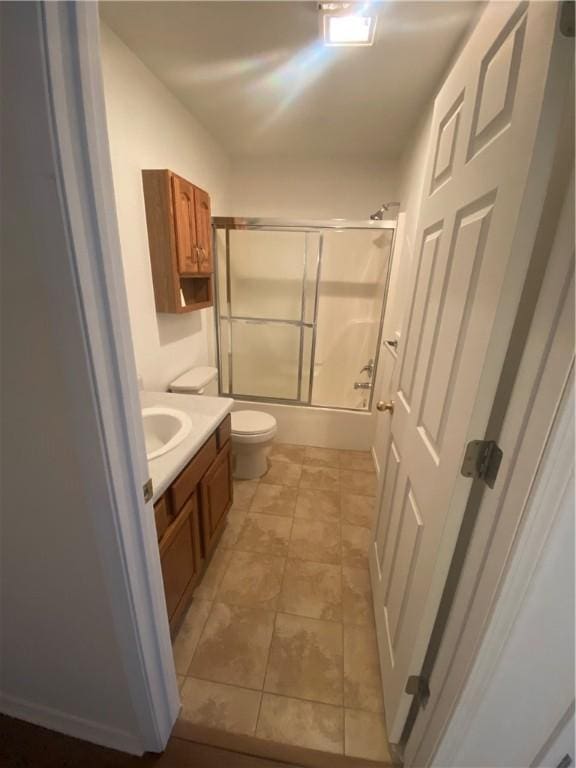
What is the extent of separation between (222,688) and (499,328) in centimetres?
153

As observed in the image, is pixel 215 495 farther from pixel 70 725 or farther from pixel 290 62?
pixel 290 62

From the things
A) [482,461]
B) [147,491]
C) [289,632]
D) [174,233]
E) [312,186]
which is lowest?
[289,632]

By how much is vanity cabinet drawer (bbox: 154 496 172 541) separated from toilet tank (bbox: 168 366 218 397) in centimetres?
104

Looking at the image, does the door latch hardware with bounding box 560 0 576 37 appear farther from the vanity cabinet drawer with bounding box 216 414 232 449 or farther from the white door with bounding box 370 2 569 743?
the vanity cabinet drawer with bounding box 216 414 232 449

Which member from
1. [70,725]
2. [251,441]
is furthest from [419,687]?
[251,441]

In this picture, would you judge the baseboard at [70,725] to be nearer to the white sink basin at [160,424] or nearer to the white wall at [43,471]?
the white wall at [43,471]

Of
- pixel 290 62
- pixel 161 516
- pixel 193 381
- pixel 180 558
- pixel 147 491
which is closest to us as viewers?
pixel 147 491

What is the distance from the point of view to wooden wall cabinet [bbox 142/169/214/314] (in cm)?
162

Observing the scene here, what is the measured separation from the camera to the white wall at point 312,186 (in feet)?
8.80

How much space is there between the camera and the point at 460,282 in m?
0.76

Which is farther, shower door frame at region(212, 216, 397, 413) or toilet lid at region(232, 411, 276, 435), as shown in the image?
shower door frame at region(212, 216, 397, 413)

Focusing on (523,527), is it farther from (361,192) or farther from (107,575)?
(361,192)

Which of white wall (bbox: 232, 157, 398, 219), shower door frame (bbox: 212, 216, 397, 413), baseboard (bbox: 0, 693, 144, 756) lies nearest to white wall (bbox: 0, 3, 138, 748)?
baseboard (bbox: 0, 693, 144, 756)

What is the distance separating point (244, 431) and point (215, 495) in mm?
653
